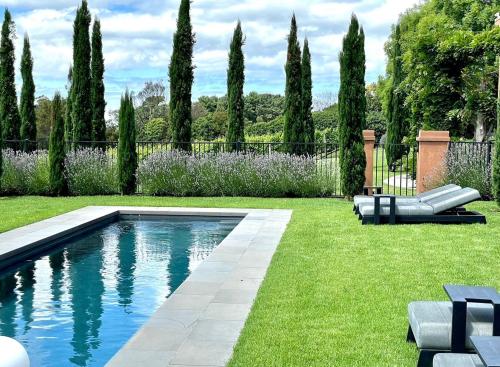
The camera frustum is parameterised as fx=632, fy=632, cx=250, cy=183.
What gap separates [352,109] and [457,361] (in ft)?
42.1

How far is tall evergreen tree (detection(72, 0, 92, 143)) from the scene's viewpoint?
21.7 metres

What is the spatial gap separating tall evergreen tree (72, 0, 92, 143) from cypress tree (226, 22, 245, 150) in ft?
16.2

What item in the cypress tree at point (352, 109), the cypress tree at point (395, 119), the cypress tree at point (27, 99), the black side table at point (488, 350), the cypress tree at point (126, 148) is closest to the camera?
the black side table at point (488, 350)

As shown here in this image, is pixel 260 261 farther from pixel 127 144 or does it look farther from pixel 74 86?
pixel 74 86

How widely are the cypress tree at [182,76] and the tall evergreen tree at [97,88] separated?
200 inches

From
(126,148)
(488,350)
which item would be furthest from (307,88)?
(488,350)

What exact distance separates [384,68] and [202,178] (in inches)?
1105

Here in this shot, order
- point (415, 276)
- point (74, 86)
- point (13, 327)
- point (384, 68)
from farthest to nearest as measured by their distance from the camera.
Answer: point (384, 68)
point (74, 86)
point (415, 276)
point (13, 327)

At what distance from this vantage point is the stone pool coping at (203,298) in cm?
468

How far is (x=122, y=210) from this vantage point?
1427 cm

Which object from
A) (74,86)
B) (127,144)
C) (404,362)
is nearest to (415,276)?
(404,362)

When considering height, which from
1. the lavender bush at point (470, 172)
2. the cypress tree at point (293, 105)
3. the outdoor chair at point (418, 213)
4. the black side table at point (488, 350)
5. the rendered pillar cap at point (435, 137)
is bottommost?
the outdoor chair at point (418, 213)

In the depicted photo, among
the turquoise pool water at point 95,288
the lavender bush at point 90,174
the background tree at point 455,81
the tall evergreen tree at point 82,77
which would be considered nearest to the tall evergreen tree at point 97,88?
the tall evergreen tree at point 82,77

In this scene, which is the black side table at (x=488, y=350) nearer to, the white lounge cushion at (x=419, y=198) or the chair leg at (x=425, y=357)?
the chair leg at (x=425, y=357)
